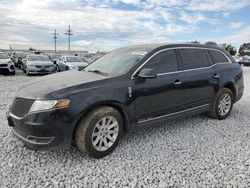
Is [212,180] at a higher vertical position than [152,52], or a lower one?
lower

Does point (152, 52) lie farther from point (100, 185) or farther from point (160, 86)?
point (100, 185)

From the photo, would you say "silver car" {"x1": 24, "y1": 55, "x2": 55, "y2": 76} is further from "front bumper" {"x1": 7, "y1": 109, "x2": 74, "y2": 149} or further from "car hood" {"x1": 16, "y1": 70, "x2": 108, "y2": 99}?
"front bumper" {"x1": 7, "y1": 109, "x2": 74, "y2": 149}

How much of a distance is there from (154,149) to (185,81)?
1433 millimetres

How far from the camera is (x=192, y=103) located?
4.17 metres

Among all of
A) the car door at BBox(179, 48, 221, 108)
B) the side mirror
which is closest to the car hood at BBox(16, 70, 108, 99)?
the side mirror

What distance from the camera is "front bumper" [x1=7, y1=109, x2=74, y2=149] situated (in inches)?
106

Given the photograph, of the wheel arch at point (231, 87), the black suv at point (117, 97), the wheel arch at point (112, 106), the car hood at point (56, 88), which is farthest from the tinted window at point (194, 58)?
the car hood at point (56, 88)

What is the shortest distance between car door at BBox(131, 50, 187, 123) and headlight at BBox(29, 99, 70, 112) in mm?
1073

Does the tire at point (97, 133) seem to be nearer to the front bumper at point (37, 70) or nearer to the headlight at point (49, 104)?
the headlight at point (49, 104)

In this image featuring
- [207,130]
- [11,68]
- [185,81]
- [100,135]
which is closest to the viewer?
[100,135]

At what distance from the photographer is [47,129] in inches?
106

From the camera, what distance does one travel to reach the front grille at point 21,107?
286cm

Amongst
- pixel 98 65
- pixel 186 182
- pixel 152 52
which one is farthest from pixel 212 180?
pixel 98 65

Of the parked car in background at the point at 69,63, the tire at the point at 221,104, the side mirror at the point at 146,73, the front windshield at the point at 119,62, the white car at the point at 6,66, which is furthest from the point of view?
the parked car in background at the point at 69,63
